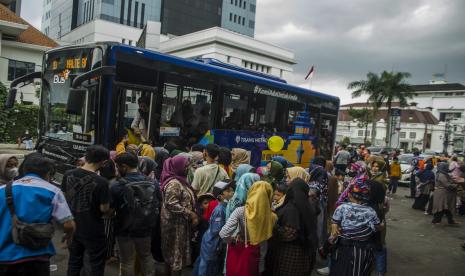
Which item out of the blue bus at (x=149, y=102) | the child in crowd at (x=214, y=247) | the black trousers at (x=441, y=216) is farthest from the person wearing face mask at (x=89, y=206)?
the black trousers at (x=441, y=216)

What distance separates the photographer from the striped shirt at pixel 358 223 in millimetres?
4156

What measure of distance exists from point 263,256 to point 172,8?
77.2m

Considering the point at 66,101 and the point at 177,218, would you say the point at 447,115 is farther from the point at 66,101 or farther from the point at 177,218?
the point at 177,218

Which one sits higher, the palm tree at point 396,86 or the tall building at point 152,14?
the tall building at point 152,14

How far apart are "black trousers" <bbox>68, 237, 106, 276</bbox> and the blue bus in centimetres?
→ 363

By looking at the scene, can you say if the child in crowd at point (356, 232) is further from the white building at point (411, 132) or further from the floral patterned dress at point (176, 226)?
the white building at point (411, 132)

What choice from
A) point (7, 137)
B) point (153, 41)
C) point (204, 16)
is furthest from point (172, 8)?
point (7, 137)

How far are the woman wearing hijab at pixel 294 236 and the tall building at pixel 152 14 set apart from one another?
6905 centimetres

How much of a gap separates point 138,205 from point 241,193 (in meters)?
1.17

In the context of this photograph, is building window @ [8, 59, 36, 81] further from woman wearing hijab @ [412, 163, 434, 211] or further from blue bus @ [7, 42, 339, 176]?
woman wearing hijab @ [412, 163, 434, 211]

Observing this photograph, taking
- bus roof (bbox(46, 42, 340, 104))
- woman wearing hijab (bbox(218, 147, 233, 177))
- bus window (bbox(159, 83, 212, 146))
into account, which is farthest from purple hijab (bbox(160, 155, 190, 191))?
bus window (bbox(159, 83, 212, 146))

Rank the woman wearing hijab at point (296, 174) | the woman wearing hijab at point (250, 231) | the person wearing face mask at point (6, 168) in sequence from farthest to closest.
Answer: the woman wearing hijab at point (296, 174) → the person wearing face mask at point (6, 168) → the woman wearing hijab at point (250, 231)

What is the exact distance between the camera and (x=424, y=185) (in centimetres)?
1277

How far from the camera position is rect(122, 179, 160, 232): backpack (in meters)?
4.28
